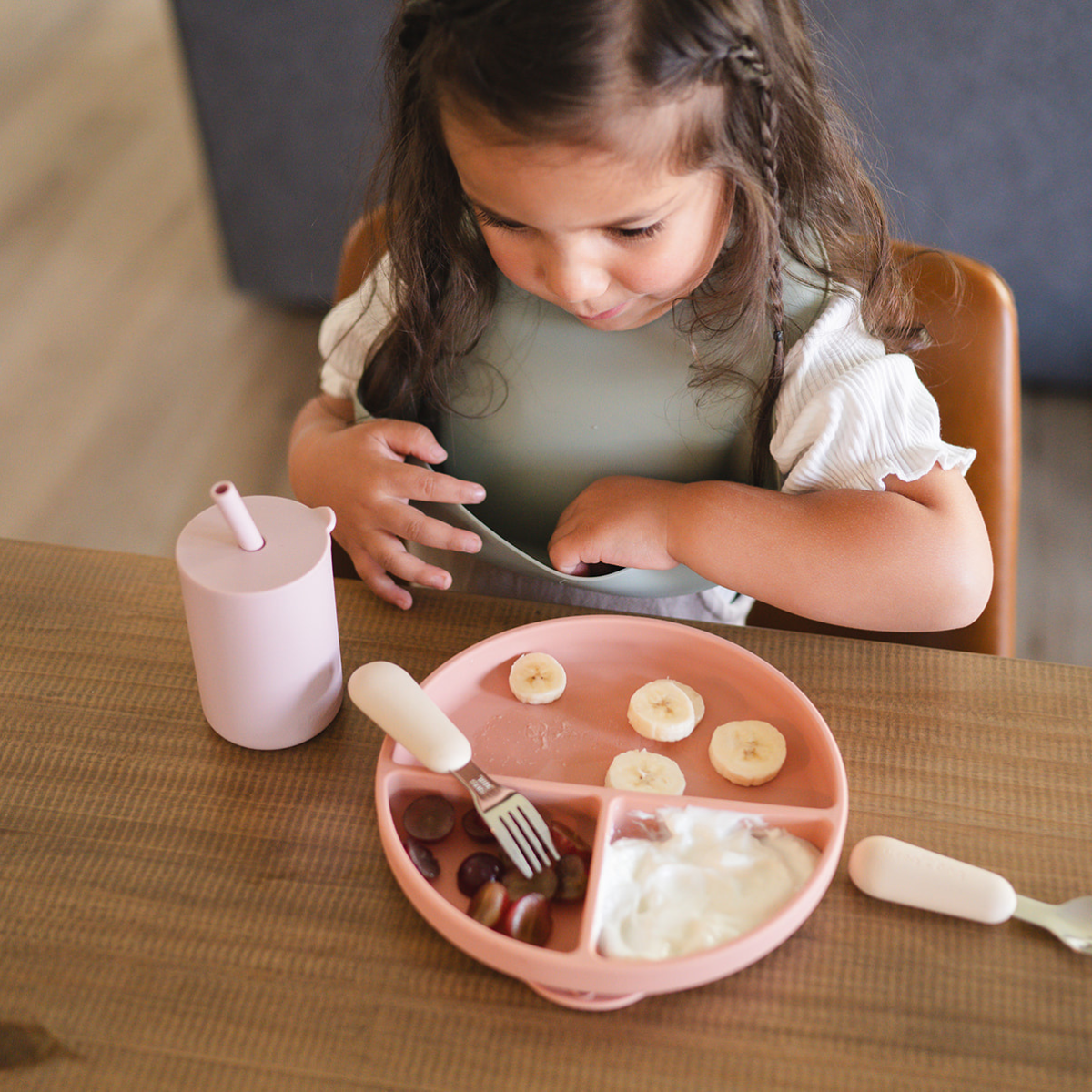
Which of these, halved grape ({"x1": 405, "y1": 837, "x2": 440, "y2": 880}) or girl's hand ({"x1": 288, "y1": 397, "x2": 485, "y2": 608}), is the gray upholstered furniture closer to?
girl's hand ({"x1": 288, "y1": 397, "x2": 485, "y2": 608})

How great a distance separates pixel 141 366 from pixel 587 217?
201cm

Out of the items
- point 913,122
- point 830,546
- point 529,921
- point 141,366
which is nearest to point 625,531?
point 830,546

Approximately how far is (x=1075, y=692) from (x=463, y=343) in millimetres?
628

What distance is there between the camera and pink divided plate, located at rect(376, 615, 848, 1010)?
2.00 feet

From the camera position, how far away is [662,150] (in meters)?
0.76

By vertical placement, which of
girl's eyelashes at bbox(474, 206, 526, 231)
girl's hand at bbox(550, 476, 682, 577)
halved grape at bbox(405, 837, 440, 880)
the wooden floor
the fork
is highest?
girl's eyelashes at bbox(474, 206, 526, 231)

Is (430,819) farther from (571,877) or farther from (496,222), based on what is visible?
(496,222)

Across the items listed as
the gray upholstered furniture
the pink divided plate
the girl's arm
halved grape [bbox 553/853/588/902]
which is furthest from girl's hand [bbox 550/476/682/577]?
the gray upholstered furniture

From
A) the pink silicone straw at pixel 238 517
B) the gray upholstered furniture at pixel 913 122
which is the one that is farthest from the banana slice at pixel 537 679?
the gray upholstered furniture at pixel 913 122

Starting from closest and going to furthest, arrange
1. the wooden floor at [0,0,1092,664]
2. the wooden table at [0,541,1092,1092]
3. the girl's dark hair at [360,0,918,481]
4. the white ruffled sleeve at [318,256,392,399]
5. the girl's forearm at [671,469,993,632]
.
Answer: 1. the wooden table at [0,541,1092,1092]
2. the girl's dark hair at [360,0,918,481]
3. the girl's forearm at [671,469,993,632]
4. the white ruffled sleeve at [318,256,392,399]
5. the wooden floor at [0,0,1092,664]

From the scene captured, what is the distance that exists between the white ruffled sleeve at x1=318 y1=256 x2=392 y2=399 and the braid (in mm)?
380

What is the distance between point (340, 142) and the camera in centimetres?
226

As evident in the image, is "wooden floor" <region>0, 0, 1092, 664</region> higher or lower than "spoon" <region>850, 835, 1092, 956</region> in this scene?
lower

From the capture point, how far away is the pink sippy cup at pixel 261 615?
662mm
